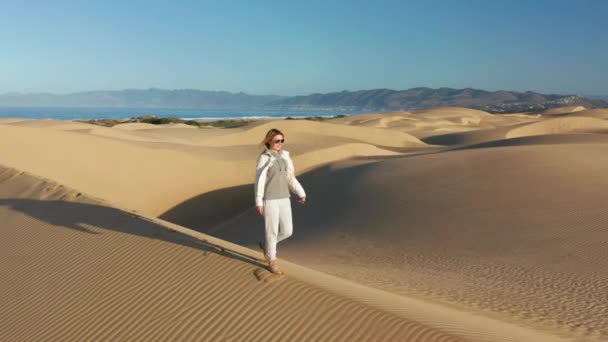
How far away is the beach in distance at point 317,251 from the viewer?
194 inches

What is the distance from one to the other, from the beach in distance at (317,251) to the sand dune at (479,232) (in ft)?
0.14

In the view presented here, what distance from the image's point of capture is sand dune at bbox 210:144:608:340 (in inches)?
279

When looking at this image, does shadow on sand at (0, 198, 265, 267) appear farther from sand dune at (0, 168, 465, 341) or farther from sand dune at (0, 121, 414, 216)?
sand dune at (0, 121, 414, 216)

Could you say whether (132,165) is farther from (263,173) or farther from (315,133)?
(315,133)

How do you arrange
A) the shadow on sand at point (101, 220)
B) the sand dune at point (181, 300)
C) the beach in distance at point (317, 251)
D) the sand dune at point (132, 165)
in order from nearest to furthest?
the sand dune at point (181, 300) < the beach in distance at point (317, 251) < the shadow on sand at point (101, 220) < the sand dune at point (132, 165)

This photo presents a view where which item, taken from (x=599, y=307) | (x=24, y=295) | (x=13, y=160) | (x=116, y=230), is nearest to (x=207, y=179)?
(x=13, y=160)

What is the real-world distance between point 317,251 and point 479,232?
11.2 feet

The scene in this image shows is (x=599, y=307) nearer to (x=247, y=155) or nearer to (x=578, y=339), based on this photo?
(x=578, y=339)

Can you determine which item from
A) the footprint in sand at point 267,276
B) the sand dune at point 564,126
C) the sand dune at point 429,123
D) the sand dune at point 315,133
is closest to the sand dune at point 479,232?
the footprint in sand at point 267,276

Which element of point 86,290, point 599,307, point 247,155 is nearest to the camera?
point 86,290

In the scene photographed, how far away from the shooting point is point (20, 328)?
5387mm

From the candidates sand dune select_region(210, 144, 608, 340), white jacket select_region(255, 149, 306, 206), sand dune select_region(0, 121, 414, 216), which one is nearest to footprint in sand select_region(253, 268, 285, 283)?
white jacket select_region(255, 149, 306, 206)

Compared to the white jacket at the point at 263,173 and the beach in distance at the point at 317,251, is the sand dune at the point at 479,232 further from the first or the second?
the white jacket at the point at 263,173

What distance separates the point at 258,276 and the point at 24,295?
300cm
